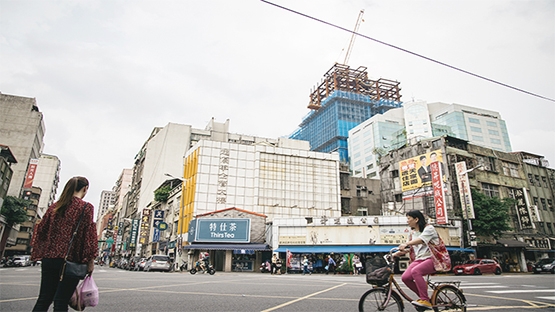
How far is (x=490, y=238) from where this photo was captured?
3203cm

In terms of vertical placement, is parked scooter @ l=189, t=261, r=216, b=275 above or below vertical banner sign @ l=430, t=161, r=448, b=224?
below

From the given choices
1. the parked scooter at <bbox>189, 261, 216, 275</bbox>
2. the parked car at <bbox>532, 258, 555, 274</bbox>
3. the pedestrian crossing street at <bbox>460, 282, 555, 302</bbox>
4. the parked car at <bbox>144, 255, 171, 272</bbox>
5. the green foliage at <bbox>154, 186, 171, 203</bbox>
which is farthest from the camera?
the green foliage at <bbox>154, 186, 171, 203</bbox>

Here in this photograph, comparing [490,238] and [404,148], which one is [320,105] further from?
[490,238]

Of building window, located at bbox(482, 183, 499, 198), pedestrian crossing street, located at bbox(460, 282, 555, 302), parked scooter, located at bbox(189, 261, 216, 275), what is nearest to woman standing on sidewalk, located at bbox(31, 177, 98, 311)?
pedestrian crossing street, located at bbox(460, 282, 555, 302)

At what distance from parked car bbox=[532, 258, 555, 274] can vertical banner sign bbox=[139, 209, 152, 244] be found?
43008 mm

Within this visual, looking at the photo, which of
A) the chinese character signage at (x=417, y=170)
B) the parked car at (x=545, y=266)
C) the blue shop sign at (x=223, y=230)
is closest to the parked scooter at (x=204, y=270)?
the blue shop sign at (x=223, y=230)

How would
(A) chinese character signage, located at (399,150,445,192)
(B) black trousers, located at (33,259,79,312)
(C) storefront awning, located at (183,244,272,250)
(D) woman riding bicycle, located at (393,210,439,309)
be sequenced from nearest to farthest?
(B) black trousers, located at (33,259,79,312) < (D) woman riding bicycle, located at (393,210,439,309) < (C) storefront awning, located at (183,244,272,250) < (A) chinese character signage, located at (399,150,445,192)

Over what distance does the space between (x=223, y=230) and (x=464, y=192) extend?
72.9ft

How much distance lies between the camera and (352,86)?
418ft

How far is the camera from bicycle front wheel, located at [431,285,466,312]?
198 inches

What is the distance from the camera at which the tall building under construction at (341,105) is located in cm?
10981

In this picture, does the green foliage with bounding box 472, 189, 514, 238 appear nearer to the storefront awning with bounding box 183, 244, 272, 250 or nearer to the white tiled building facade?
the white tiled building facade

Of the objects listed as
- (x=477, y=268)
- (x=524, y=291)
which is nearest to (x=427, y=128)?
(x=477, y=268)

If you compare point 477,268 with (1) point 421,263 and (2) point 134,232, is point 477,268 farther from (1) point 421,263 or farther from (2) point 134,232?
(2) point 134,232
